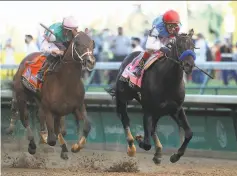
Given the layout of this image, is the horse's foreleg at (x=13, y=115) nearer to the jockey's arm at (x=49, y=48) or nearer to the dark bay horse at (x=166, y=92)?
the jockey's arm at (x=49, y=48)

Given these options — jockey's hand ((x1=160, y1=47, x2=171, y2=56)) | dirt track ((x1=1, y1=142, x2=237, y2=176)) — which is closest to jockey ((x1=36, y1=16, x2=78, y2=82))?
jockey's hand ((x1=160, y1=47, x2=171, y2=56))

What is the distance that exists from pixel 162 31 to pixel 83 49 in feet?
3.27

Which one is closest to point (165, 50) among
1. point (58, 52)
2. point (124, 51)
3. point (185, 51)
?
point (185, 51)

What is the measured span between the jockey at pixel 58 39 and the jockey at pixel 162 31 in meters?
0.96

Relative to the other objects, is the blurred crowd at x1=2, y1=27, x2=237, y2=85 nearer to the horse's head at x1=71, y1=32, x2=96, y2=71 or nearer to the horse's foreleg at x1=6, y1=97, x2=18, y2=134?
the horse's foreleg at x1=6, y1=97, x2=18, y2=134

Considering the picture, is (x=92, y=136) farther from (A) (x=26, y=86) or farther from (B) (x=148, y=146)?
(B) (x=148, y=146)

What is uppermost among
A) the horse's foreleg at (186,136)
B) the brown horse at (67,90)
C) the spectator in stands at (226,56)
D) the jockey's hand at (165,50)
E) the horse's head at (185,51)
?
the horse's head at (185,51)

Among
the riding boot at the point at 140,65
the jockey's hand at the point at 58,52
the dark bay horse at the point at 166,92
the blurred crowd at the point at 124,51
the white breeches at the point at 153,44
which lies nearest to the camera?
the dark bay horse at the point at 166,92

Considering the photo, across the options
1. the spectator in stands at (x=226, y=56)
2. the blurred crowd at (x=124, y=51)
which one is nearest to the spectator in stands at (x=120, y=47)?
the blurred crowd at (x=124, y=51)

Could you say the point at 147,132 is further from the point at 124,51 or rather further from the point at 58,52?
the point at 124,51

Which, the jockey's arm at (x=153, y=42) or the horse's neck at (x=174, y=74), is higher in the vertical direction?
the jockey's arm at (x=153, y=42)

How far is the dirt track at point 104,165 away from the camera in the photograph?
849 cm

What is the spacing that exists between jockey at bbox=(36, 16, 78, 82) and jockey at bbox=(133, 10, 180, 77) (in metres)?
0.96

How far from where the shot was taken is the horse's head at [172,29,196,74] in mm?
7512
